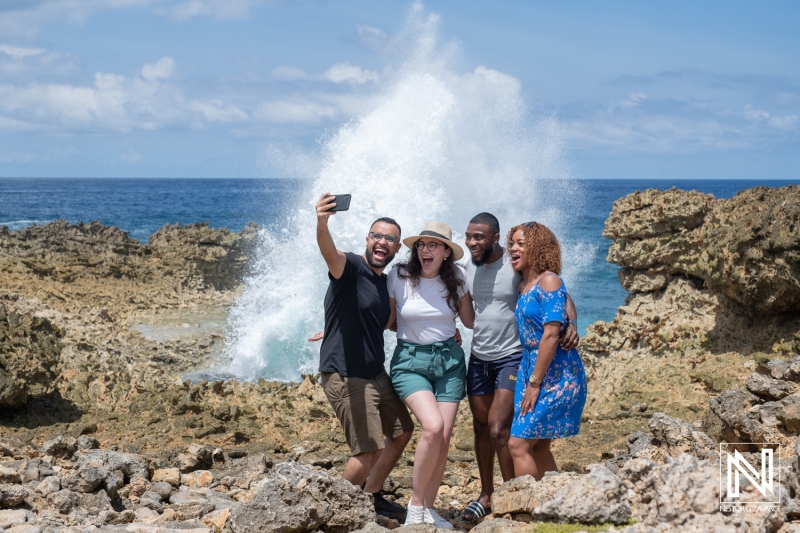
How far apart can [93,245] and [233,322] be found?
826cm

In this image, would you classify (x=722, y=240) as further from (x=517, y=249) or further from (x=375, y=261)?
(x=375, y=261)

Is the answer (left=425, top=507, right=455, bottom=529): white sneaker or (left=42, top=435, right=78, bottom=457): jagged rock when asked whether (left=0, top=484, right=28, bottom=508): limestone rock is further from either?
(left=425, top=507, right=455, bottom=529): white sneaker

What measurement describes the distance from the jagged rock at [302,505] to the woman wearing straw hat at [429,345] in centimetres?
40

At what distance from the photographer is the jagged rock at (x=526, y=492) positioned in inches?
163

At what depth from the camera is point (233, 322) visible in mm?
14250

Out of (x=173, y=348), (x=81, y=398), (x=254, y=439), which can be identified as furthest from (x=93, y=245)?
(x=254, y=439)

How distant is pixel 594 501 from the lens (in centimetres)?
364

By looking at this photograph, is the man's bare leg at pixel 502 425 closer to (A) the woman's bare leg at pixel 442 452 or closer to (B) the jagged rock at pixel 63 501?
(A) the woman's bare leg at pixel 442 452

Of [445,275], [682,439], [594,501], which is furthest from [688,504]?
[445,275]

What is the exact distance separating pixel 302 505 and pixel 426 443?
0.82 meters

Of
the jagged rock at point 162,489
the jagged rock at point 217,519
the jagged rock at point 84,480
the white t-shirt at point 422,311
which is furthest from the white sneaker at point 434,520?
the jagged rock at point 84,480

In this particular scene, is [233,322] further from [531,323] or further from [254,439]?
[531,323]

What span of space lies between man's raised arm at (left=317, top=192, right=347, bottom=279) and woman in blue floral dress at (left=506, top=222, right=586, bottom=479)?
108cm

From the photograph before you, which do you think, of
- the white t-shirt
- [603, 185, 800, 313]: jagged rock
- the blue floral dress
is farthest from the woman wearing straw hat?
[603, 185, 800, 313]: jagged rock
